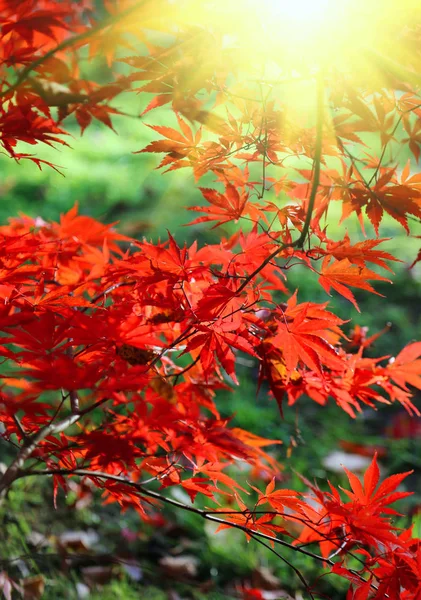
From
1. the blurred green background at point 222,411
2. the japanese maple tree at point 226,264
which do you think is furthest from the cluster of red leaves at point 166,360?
the blurred green background at point 222,411

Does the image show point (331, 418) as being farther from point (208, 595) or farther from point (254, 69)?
point (254, 69)

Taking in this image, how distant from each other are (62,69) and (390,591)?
1.00m

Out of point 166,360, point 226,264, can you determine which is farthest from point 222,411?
point 226,264

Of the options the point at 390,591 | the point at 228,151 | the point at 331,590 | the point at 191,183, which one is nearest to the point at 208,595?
the point at 331,590

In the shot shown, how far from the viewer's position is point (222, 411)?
250 centimetres

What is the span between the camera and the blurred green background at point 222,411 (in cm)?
159

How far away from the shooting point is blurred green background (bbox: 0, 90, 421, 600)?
1.59 meters

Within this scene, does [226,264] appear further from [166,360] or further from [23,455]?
[23,455]

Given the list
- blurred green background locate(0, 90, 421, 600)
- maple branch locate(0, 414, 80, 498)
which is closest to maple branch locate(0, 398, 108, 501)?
maple branch locate(0, 414, 80, 498)

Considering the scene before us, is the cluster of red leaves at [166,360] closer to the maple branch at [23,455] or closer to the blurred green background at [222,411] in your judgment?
the maple branch at [23,455]

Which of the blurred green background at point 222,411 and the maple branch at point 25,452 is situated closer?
the maple branch at point 25,452

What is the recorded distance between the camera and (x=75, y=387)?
0.68m

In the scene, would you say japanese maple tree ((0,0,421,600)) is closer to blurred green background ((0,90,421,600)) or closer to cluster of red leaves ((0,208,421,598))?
cluster of red leaves ((0,208,421,598))

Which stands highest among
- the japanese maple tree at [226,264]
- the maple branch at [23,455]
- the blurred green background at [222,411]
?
the japanese maple tree at [226,264]
